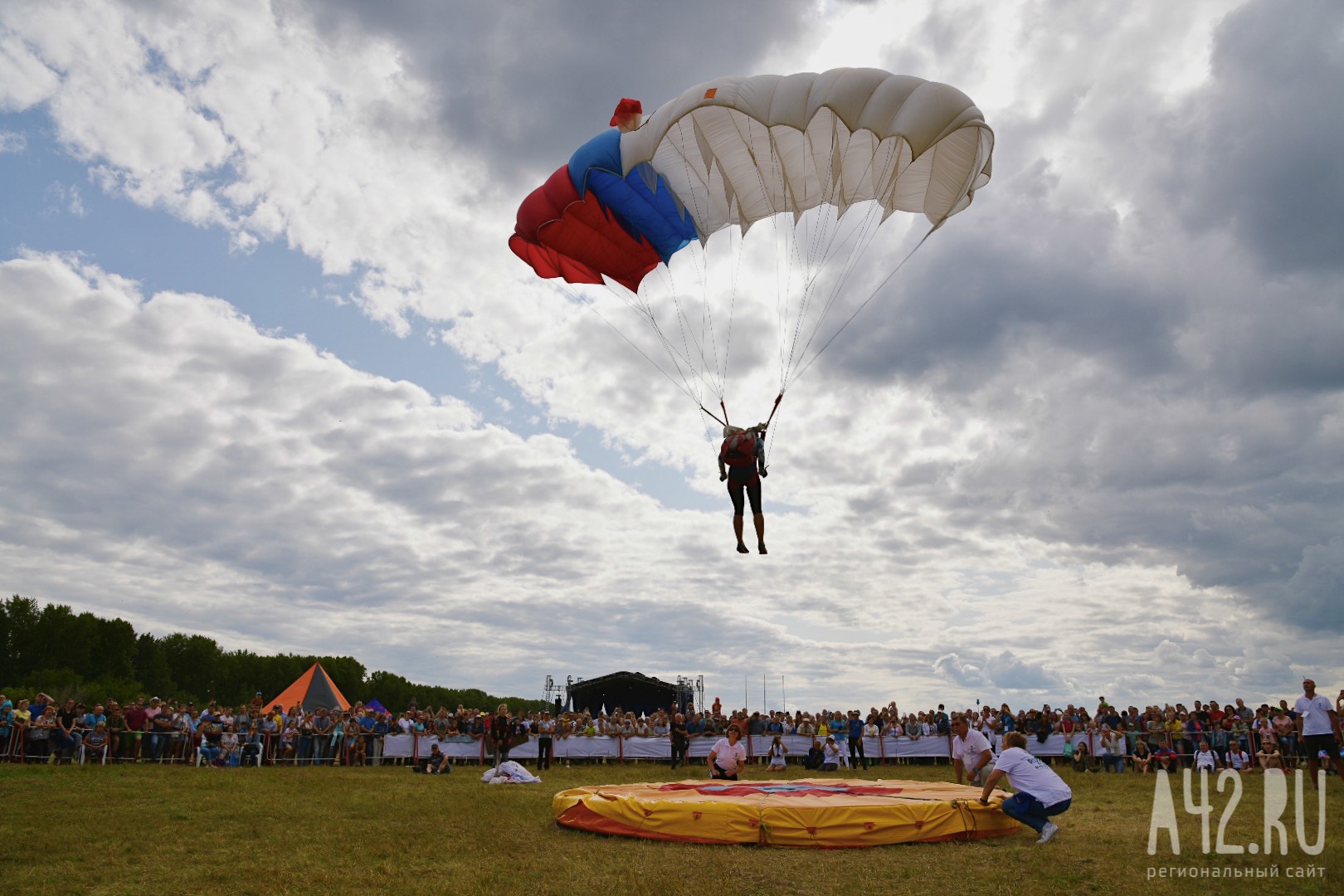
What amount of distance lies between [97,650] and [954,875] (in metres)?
61.0

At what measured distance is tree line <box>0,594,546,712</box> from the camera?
50531 mm

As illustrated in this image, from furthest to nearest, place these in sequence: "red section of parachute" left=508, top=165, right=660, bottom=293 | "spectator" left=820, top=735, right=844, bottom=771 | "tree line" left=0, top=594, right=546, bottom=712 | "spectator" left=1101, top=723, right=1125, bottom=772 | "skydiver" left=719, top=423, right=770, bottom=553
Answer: "tree line" left=0, top=594, right=546, bottom=712
"spectator" left=820, top=735, right=844, bottom=771
"spectator" left=1101, top=723, right=1125, bottom=772
"red section of parachute" left=508, top=165, right=660, bottom=293
"skydiver" left=719, top=423, right=770, bottom=553

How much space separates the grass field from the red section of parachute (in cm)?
748

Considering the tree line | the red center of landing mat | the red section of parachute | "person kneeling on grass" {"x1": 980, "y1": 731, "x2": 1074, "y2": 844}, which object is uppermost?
the red section of parachute

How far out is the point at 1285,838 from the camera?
24.9ft

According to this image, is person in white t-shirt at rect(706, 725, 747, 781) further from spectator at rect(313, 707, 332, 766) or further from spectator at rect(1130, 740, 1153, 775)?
spectator at rect(313, 707, 332, 766)

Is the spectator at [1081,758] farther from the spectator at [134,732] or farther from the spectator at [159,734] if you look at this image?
the spectator at [134,732]

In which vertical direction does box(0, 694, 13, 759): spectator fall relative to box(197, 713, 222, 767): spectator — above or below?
above

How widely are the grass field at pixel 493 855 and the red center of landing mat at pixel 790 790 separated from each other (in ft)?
4.91

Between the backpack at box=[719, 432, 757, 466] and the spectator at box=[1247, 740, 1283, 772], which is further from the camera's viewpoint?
the spectator at box=[1247, 740, 1283, 772]

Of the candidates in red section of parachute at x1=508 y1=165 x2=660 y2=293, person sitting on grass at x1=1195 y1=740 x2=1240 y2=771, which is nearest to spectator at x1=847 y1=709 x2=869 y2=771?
person sitting on grass at x1=1195 y1=740 x2=1240 y2=771

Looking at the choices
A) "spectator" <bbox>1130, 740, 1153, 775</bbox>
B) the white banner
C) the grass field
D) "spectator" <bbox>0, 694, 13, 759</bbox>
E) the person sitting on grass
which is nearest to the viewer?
the grass field

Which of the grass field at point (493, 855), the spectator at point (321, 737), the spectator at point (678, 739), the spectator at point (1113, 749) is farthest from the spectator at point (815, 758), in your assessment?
the spectator at point (321, 737)

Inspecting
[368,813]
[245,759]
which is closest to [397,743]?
[245,759]
